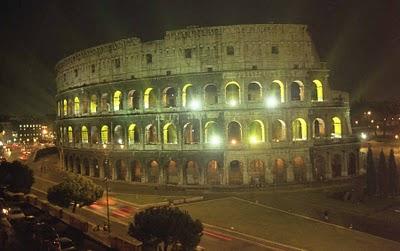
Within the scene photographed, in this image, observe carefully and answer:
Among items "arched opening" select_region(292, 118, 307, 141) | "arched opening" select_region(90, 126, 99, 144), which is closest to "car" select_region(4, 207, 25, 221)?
"arched opening" select_region(90, 126, 99, 144)

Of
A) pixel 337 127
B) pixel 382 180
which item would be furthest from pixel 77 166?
pixel 382 180

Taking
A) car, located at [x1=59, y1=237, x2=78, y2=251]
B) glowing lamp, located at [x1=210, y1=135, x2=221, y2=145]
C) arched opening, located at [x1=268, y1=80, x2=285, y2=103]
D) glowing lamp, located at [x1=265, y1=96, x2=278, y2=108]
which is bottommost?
car, located at [x1=59, y1=237, x2=78, y2=251]

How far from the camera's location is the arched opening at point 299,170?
41.1 meters

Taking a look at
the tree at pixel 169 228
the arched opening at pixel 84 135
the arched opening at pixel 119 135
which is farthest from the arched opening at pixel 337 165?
the arched opening at pixel 84 135

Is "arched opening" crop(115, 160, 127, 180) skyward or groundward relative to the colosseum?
groundward

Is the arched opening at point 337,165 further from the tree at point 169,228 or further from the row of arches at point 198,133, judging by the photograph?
the tree at point 169,228

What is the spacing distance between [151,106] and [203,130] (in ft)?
24.7

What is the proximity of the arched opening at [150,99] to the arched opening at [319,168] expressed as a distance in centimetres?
1797

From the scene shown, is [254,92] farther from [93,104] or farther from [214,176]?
[93,104]

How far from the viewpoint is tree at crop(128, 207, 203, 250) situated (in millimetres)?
17562

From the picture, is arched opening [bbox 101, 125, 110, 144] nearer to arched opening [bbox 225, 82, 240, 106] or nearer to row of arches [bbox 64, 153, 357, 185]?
row of arches [bbox 64, 153, 357, 185]

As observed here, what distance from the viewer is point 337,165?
4344cm

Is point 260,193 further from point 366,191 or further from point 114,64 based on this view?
point 114,64

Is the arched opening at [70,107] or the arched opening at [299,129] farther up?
the arched opening at [70,107]
